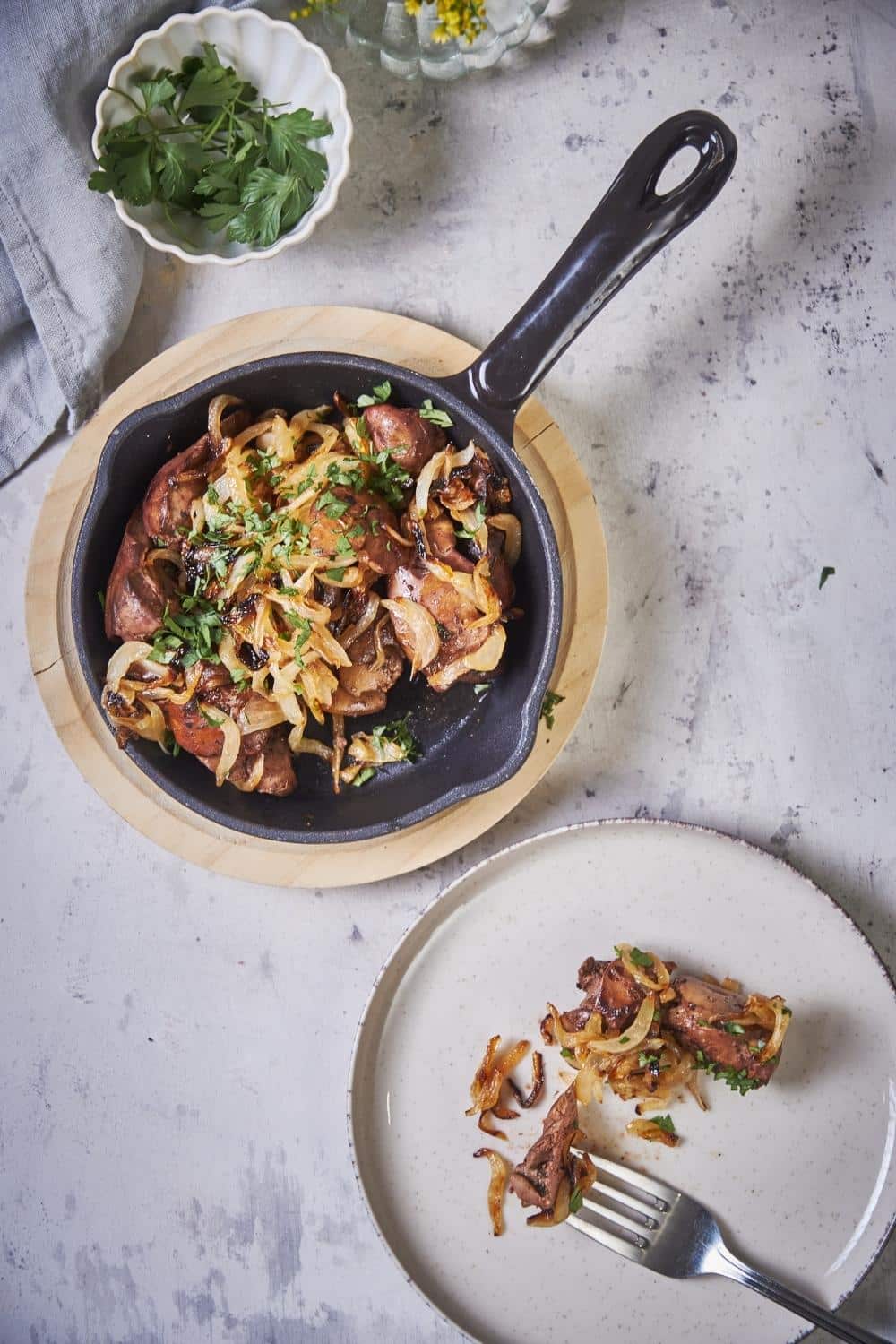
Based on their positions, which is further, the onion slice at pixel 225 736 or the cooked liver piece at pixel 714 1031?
the cooked liver piece at pixel 714 1031

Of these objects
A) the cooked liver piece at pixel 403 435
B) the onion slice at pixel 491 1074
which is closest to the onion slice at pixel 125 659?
the cooked liver piece at pixel 403 435

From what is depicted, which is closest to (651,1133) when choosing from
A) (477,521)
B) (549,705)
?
(549,705)

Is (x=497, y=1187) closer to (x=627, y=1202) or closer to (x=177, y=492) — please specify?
(x=627, y=1202)

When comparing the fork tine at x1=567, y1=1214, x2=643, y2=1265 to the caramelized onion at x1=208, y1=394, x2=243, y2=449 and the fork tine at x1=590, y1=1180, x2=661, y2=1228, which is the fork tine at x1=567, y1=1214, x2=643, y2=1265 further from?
the caramelized onion at x1=208, y1=394, x2=243, y2=449

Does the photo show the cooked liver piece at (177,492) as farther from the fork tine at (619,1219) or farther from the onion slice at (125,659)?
the fork tine at (619,1219)

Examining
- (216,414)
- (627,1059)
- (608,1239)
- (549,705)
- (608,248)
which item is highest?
(608,248)

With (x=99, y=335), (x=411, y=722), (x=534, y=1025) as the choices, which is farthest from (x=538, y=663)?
(x=99, y=335)

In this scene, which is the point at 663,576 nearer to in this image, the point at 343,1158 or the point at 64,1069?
the point at 343,1158
